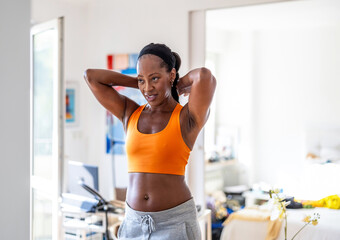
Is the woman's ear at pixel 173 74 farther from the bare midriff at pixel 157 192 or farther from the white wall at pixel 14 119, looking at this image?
the white wall at pixel 14 119

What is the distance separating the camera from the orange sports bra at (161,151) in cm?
138

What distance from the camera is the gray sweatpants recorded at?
1353 millimetres

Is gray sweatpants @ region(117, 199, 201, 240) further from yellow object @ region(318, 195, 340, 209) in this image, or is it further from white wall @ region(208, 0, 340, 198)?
white wall @ region(208, 0, 340, 198)

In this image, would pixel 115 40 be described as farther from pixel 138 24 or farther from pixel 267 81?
pixel 267 81

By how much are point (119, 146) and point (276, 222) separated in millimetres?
1552

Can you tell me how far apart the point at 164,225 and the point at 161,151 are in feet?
0.85

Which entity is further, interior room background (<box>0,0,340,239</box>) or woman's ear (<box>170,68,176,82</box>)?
woman's ear (<box>170,68,176,82</box>)

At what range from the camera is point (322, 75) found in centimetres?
481

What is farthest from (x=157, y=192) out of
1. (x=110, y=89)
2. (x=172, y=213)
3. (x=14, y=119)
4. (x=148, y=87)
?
(x=14, y=119)

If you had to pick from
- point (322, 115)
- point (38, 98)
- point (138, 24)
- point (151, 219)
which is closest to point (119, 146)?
point (38, 98)

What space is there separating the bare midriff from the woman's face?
28 cm

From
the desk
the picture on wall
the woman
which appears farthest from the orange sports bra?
the picture on wall

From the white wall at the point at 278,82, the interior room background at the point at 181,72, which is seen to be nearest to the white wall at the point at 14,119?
the interior room background at the point at 181,72

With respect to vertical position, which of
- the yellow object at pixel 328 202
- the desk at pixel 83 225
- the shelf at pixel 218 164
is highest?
the shelf at pixel 218 164
